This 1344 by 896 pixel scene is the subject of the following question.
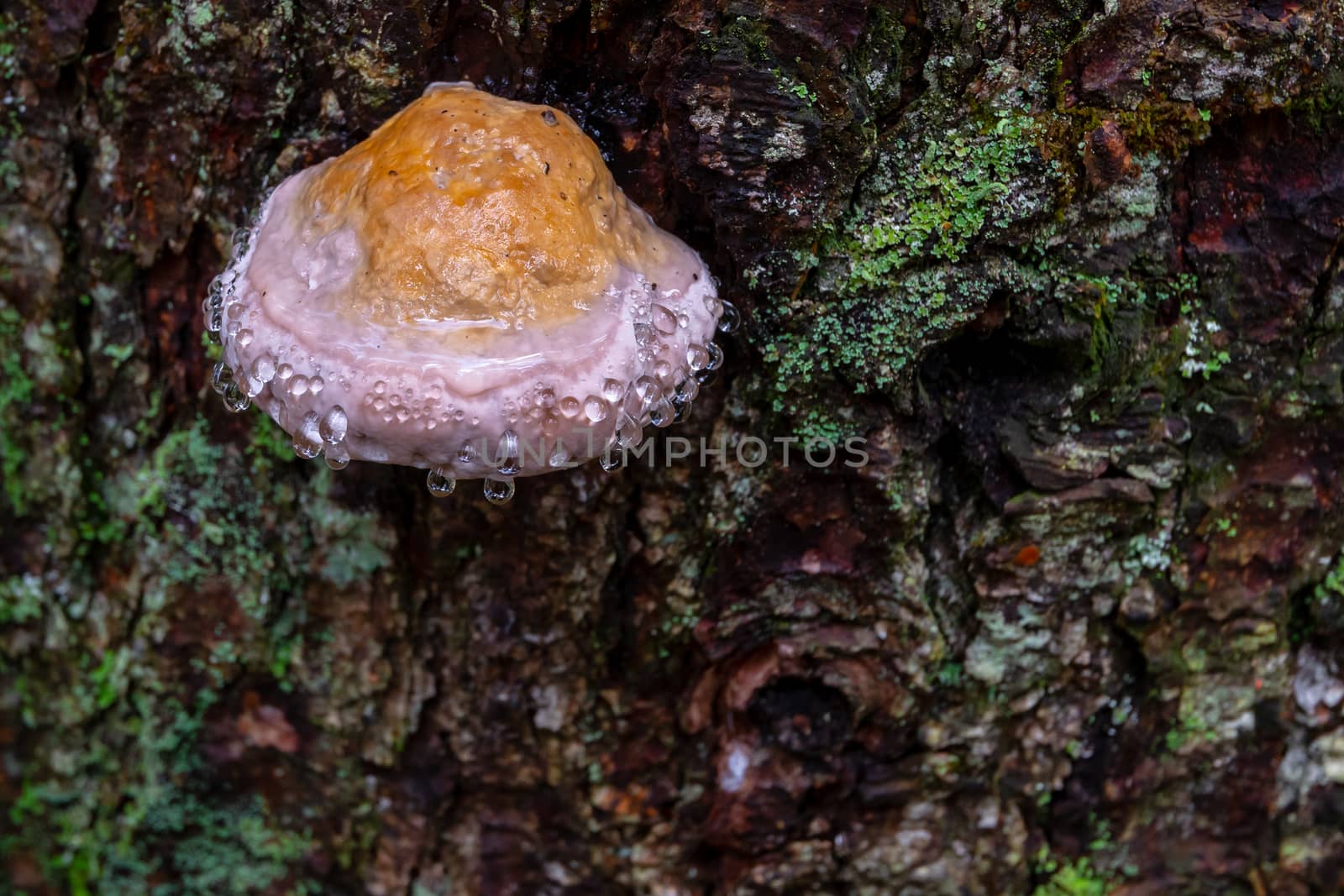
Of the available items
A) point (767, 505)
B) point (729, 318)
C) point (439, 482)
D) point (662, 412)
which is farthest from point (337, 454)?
point (767, 505)

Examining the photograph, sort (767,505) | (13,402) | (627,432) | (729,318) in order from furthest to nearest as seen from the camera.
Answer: (13,402) < (767,505) < (729,318) < (627,432)

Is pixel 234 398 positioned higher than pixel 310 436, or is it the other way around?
pixel 234 398

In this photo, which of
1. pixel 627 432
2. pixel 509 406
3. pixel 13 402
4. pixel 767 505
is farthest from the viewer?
pixel 13 402

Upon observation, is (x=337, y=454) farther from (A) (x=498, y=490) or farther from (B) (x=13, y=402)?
(B) (x=13, y=402)

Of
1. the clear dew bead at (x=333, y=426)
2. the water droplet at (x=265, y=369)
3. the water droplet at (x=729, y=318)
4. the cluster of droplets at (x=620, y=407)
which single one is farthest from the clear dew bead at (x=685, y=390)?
the water droplet at (x=265, y=369)

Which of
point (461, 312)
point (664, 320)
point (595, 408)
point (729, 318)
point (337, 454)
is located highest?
point (729, 318)

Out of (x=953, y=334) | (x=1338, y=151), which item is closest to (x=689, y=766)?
(x=953, y=334)
